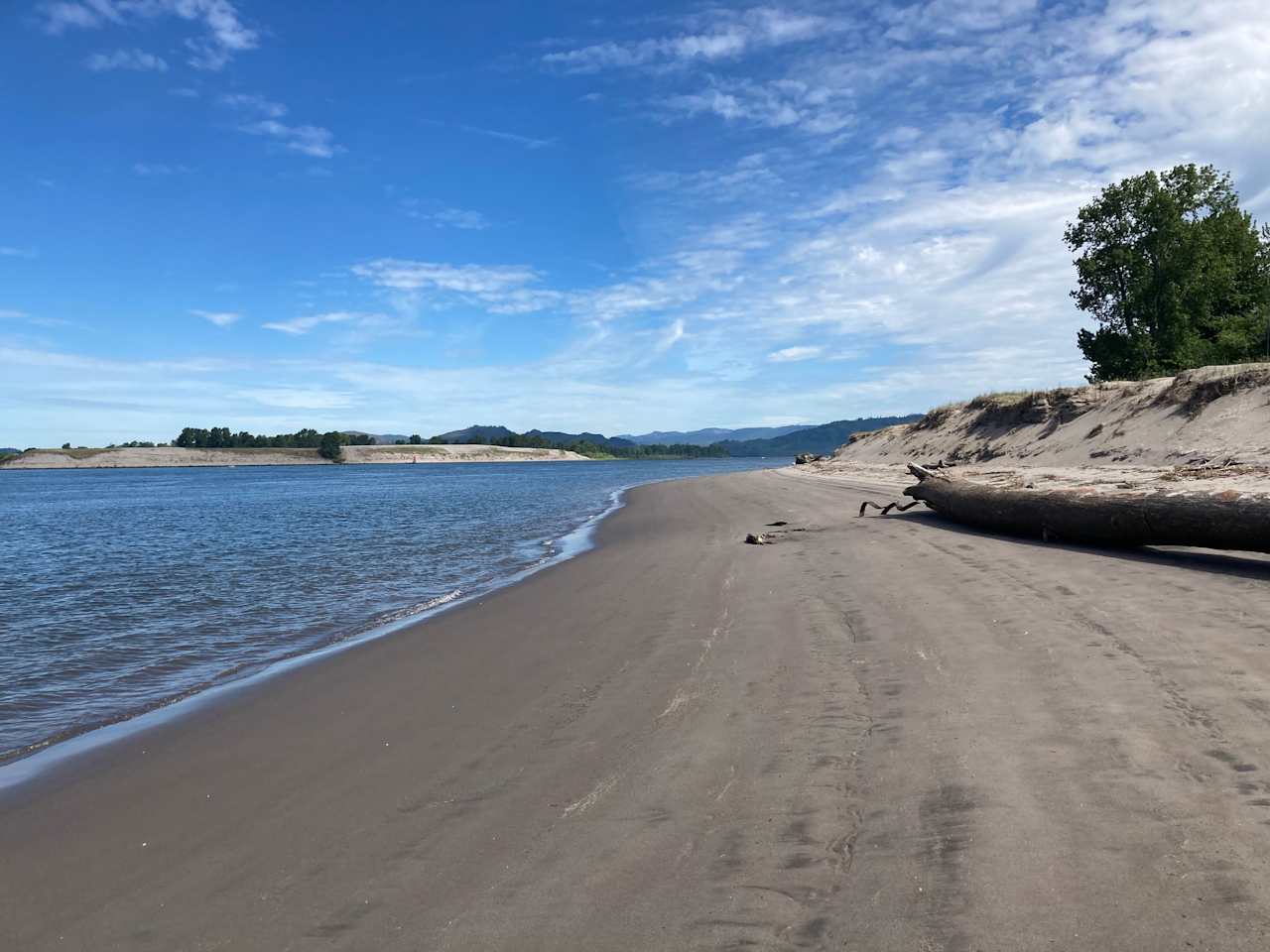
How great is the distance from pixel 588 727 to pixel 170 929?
2.65 metres

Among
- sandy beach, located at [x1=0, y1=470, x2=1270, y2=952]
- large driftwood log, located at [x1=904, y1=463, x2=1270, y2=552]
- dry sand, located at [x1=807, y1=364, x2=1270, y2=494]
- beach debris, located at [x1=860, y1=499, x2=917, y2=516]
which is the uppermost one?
dry sand, located at [x1=807, y1=364, x2=1270, y2=494]

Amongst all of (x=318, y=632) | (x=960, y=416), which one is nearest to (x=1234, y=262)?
(x=960, y=416)

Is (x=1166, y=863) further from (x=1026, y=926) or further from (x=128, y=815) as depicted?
(x=128, y=815)

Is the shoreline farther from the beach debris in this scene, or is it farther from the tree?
the tree

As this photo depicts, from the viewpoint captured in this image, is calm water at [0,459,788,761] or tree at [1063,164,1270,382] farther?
tree at [1063,164,1270,382]

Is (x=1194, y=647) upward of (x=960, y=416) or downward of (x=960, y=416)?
downward

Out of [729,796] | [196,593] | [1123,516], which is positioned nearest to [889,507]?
[1123,516]

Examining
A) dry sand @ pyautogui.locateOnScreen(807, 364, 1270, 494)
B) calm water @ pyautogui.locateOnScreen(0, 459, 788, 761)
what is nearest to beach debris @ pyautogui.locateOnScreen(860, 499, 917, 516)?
dry sand @ pyautogui.locateOnScreen(807, 364, 1270, 494)

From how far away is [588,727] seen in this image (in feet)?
16.9

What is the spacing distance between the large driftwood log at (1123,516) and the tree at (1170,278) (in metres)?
26.4

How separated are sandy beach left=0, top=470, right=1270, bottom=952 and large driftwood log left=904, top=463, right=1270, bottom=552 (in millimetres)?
790

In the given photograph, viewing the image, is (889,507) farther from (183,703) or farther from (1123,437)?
(183,703)

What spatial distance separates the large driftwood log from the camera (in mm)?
8320

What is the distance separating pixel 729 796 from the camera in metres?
3.79
